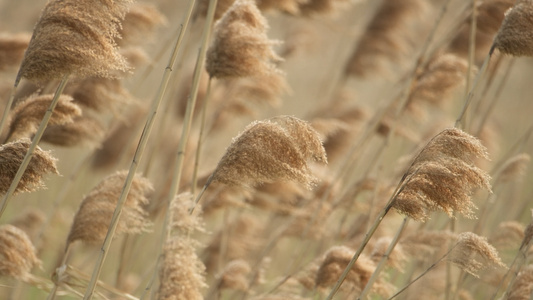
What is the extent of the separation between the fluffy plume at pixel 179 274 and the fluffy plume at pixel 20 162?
0.57m

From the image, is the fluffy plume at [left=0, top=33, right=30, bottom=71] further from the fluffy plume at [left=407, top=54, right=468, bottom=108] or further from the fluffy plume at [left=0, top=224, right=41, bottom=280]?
the fluffy plume at [left=407, top=54, right=468, bottom=108]

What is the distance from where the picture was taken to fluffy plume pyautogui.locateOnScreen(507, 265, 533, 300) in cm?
208

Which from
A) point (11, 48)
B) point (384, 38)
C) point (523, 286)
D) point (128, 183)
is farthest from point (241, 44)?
point (384, 38)

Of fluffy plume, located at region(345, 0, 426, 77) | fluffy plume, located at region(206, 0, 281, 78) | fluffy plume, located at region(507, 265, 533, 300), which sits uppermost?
fluffy plume, located at region(345, 0, 426, 77)

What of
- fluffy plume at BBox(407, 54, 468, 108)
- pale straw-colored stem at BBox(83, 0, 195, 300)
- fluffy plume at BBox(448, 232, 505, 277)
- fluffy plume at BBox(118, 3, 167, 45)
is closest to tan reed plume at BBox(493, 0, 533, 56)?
fluffy plume at BBox(448, 232, 505, 277)

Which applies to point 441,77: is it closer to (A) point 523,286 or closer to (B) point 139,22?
(A) point 523,286

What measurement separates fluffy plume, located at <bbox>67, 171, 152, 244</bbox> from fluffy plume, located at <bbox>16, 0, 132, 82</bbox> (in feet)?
1.57

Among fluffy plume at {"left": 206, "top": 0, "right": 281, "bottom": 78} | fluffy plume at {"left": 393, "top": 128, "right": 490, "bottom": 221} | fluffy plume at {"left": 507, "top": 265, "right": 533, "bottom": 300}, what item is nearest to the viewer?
fluffy plume at {"left": 393, "top": 128, "right": 490, "bottom": 221}

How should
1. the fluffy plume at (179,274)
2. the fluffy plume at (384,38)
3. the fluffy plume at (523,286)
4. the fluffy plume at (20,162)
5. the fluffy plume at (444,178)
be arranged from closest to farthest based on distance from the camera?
the fluffy plume at (179,274)
the fluffy plume at (444,178)
the fluffy plume at (20,162)
the fluffy plume at (523,286)
the fluffy plume at (384,38)

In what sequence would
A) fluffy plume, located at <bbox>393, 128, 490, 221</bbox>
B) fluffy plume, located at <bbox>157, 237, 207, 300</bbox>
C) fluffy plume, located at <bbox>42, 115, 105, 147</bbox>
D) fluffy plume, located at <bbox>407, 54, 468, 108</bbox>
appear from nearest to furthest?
fluffy plume, located at <bbox>157, 237, 207, 300</bbox>
fluffy plume, located at <bbox>393, 128, 490, 221</bbox>
fluffy plume, located at <bbox>42, 115, 105, 147</bbox>
fluffy plume, located at <bbox>407, 54, 468, 108</bbox>

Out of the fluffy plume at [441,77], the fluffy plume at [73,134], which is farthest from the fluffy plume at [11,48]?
the fluffy plume at [441,77]

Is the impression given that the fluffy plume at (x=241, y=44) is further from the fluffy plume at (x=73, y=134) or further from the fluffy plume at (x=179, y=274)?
the fluffy plume at (x=179, y=274)

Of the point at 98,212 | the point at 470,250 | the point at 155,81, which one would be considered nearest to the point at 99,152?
the point at 98,212

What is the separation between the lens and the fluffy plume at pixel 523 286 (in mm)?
2084
